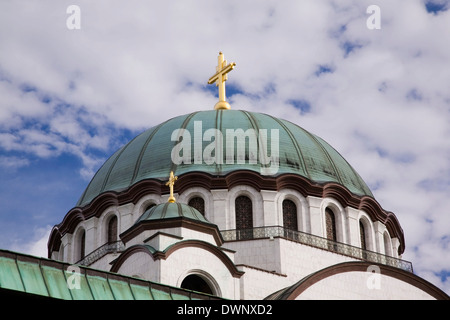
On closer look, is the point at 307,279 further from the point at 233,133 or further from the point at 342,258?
the point at 233,133

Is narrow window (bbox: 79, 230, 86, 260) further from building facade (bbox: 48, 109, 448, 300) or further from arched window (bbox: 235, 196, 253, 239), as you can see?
arched window (bbox: 235, 196, 253, 239)

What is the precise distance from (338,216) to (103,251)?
8.87 m

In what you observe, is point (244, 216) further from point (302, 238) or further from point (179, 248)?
point (179, 248)

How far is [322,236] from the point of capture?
34562mm

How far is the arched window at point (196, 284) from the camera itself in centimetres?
2868

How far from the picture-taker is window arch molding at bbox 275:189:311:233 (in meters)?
34.6

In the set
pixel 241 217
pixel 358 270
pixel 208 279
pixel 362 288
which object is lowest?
pixel 208 279

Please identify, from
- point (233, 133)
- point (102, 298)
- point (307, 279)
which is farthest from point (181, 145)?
point (102, 298)

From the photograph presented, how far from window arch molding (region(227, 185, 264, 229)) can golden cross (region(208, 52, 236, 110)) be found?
6270 mm

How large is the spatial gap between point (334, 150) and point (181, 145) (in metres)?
6.88

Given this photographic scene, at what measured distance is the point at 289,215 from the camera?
3503 cm

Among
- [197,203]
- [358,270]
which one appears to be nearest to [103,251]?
[197,203]

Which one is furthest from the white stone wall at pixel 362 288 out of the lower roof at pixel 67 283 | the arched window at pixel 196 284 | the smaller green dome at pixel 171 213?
the lower roof at pixel 67 283

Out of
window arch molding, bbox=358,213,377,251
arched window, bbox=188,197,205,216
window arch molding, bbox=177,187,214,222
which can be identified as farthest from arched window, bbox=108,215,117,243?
window arch molding, bbox=358,213,377,251
